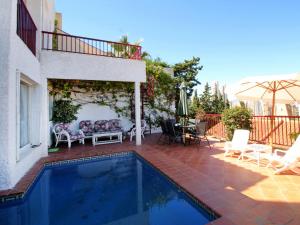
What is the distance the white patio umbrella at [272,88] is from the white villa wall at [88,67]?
4.71 metres

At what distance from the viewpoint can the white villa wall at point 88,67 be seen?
7394 mm

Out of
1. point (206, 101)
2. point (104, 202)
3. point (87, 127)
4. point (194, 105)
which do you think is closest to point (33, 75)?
point (87, 127)

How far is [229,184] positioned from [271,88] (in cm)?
432

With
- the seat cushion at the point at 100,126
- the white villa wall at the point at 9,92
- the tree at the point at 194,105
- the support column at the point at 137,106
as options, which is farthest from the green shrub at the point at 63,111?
the tree at the point at 194,105

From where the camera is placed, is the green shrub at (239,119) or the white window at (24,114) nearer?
the white window at (24,114)

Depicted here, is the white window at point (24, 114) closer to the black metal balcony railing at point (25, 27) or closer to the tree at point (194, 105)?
the black metal balcony railing at point (25, 27)

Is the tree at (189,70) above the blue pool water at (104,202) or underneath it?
above

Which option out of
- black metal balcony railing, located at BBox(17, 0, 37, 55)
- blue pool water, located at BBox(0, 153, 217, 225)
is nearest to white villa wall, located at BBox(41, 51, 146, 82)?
black metal balcony railing, located at BBox(17, 0, 37, 55)

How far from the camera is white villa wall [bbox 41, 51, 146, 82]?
291 inches

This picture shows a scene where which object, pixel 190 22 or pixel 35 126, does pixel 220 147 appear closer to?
pixel 35 126

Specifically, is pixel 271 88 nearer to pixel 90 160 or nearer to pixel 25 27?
pixel 90 160

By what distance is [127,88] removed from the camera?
39.2 feet

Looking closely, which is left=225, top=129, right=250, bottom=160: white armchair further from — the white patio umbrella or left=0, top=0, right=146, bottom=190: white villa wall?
left=0, top=0, right=146, bottom=190: white villa wall

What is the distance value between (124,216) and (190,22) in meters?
13.7
